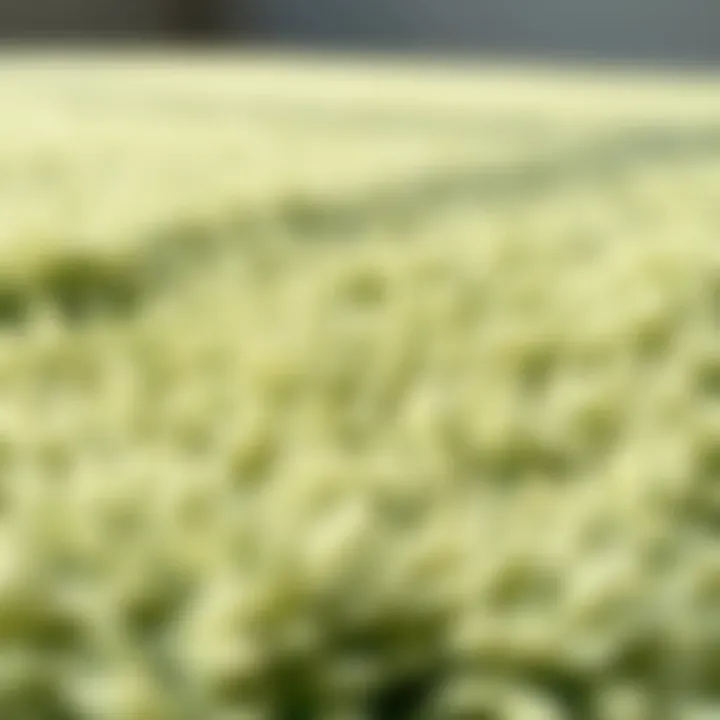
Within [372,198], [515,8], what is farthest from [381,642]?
[515,8]

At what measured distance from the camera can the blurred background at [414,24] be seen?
3.65 ft

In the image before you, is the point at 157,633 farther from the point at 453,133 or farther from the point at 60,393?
the point at 453,133

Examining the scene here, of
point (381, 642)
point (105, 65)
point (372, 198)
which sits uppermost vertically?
point (105, 65)

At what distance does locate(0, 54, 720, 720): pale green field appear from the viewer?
0.41 feet

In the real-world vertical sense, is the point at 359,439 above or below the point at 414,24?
below

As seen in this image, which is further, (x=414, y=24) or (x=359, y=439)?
(x=414, y=24)

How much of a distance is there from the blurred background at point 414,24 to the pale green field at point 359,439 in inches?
35.1

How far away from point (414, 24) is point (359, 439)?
1.21 metres

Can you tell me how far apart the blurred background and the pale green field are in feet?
2.93

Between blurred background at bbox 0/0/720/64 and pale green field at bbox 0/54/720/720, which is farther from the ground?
blurred background at bbox 0/0/720/64

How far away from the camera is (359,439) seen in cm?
16

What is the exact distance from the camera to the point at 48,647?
0.41ft

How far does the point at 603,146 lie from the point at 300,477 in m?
0.19

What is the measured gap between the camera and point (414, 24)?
1305 mm
